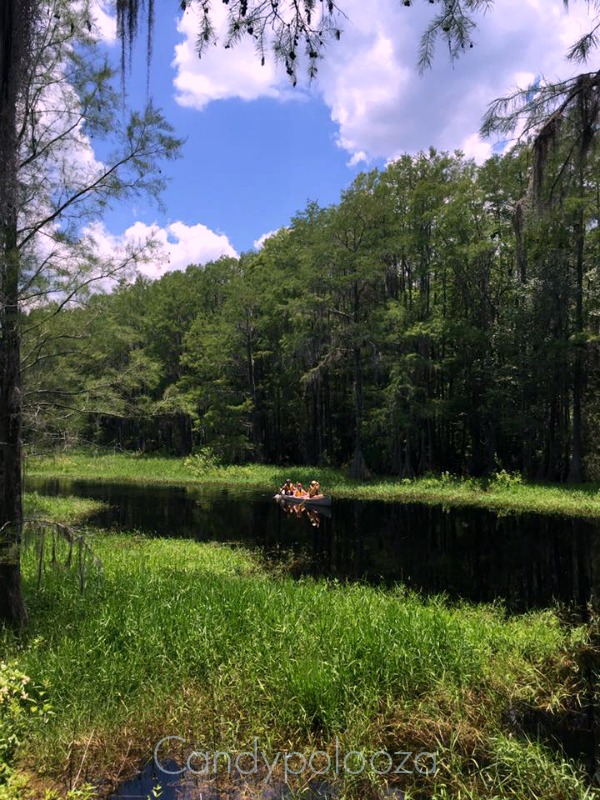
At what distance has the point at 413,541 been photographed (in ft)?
47.6

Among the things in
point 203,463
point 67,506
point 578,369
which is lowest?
point 203,463

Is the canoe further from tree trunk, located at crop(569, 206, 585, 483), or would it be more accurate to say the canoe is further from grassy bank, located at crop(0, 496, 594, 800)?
grassy bank, located at crop(0, 496, 594, 800)

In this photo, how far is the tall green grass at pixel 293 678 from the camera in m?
4.43

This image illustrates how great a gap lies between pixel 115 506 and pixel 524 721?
728 inches

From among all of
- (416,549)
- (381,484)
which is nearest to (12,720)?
(416,549)

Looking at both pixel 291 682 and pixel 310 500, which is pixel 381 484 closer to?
pixel 310 500

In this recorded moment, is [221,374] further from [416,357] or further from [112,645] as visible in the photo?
[112,645]

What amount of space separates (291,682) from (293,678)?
0.14ft

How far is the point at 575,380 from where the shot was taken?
925 inches

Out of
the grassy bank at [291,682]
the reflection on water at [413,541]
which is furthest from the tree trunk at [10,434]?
the reflection on water at [413,541]

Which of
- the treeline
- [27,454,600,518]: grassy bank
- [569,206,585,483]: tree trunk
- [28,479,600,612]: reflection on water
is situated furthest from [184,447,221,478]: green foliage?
[569,206,585,483]: tree trunk

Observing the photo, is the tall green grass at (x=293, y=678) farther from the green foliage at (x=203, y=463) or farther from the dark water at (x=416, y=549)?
the green foliage at (x=203, y=463)

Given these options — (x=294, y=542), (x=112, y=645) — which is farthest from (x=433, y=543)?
(x=112, y=645)

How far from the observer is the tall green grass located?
443 cm
